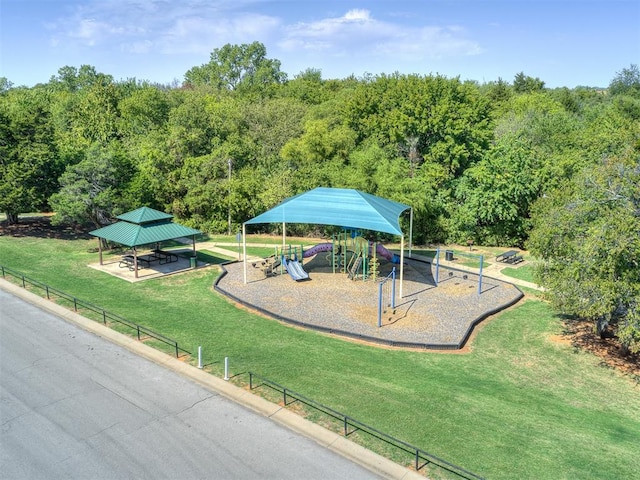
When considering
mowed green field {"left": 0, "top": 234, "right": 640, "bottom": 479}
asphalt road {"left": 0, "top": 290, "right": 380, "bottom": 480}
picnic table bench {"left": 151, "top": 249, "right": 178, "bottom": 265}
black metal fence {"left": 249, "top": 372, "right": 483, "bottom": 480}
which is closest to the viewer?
black metal fence {"left": 249, "top": 372, "right": 483, "bottom": 480}

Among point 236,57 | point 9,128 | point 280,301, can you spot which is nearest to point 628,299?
point 280,301

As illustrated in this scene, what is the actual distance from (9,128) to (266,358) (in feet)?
109

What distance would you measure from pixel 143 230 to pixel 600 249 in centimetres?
2414

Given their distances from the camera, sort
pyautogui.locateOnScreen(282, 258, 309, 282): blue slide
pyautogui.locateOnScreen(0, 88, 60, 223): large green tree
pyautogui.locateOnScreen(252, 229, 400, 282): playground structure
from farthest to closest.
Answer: pyautogui.locateOnScreen(0, 88, 60, 223): large green tree
pyautogui.locateOnScreen(252, 229, 400, 282): playground structure
pyautogui.locateOnScreen(282, 258, 309, 282): blue slide

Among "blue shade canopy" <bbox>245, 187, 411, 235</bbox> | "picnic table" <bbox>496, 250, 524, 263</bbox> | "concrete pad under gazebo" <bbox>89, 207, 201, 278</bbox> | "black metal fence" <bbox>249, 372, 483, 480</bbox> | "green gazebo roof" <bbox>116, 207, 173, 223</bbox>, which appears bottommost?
"black metal fence" <bbox>249, 372, 483, 480</bbox>

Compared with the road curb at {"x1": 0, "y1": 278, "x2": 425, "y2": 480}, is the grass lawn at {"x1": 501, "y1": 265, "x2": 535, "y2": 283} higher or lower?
higher

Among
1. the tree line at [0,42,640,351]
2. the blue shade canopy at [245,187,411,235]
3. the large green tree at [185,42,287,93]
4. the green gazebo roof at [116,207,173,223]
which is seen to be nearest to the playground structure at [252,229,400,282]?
the blue shade canopy at [245,187,411,235]

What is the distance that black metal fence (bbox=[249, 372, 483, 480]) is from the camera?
1148 cm

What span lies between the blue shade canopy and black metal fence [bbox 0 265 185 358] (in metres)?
8.97

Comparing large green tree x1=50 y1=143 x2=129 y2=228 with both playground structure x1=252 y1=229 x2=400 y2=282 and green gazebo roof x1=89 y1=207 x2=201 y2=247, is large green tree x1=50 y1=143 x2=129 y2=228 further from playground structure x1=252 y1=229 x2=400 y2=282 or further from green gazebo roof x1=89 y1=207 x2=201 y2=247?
playground structure x1=252 y1=229 x2=400 y2=282

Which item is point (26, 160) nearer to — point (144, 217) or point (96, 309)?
point (144, 217)

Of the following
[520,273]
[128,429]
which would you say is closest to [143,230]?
[128,429]

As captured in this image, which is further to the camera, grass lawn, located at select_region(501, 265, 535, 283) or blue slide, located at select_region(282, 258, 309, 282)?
grass lawn, located at select_region(501, 265, 535, 283)

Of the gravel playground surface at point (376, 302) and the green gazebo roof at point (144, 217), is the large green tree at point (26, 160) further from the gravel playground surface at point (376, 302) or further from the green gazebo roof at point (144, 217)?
the gravel playground surface at point (376, 302)
